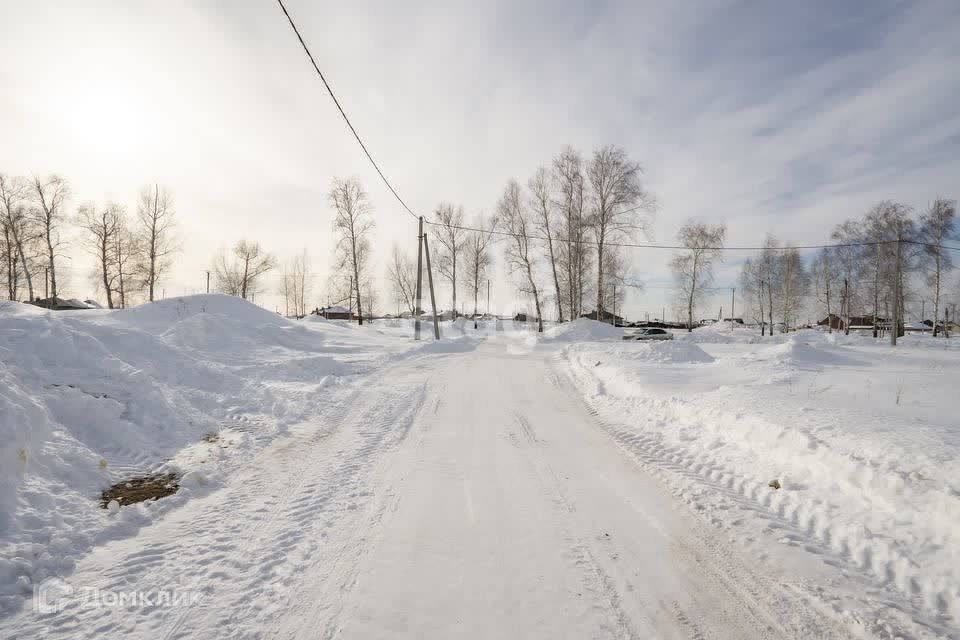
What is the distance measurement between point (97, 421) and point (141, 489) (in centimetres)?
174

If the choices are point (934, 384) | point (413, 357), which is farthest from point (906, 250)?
point (413, 357)

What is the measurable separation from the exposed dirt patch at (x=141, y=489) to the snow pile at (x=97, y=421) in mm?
107

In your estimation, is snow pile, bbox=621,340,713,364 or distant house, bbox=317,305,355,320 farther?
distant house, bbox=317,305,355,320

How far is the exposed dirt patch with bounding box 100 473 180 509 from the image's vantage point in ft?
13.0

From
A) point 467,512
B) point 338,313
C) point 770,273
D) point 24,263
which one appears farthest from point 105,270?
point 770,273

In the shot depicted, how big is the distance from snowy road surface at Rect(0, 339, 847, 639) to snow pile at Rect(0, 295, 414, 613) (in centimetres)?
35

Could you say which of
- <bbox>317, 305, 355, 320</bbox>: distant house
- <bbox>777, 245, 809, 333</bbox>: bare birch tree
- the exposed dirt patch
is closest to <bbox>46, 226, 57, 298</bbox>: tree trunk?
<bbox>317, 305, 355, 320</bbox>: distant house

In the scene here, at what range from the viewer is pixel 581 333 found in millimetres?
25609

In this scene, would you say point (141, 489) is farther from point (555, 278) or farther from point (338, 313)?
point (338, 313)

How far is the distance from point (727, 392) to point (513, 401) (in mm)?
4168

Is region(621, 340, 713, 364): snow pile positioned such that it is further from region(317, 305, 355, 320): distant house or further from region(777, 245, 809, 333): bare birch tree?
region(317, 305, 355, 320): distant house

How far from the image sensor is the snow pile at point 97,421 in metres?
3.26

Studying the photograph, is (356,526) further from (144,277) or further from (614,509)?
(144,277)

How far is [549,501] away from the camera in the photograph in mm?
4090
